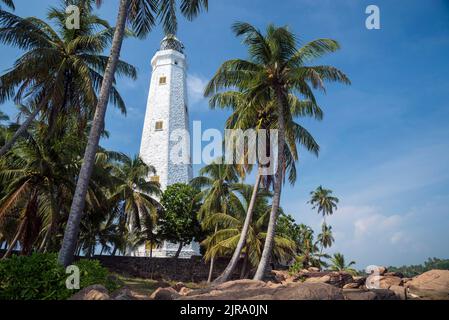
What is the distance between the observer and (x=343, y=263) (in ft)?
122

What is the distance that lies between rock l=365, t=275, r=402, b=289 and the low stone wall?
14028mm

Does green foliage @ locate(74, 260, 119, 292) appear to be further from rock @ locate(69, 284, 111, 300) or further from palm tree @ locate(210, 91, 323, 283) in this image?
palm tree @ locate(210, 91, 323, 283)

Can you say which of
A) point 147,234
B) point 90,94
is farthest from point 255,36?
point 147,234

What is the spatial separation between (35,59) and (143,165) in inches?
682

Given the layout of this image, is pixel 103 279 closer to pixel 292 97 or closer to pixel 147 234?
pixel 292 97

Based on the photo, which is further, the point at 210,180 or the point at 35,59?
the point at 210,180

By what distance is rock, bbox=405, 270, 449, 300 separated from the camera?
13.1 meters

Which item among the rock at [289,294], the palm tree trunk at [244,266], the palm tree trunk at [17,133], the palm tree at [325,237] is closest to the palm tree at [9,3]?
the palm tree trunk at [17,133]

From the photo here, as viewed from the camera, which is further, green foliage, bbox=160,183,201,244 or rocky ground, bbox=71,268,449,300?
green foliage, bbox=160,183,201,244

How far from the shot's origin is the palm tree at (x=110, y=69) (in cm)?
1055

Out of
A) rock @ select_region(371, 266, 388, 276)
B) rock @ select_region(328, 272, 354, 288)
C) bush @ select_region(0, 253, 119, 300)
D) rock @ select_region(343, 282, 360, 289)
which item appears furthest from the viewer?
rock @ select_region(371, 266, 388, 276)

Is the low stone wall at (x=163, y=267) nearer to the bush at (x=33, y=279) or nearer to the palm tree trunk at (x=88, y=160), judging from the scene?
the palm tree trunk at (x=88, y=160)

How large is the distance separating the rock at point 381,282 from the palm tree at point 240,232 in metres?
8.86

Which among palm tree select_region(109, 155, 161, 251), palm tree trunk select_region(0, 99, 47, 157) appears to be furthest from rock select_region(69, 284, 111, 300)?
palm tree select_region(109, 155, 161, 251)
